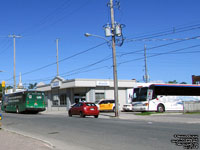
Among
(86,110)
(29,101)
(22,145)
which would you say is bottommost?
(22,145)

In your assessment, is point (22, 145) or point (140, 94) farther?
point (140, 94)

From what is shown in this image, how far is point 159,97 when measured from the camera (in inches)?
1236

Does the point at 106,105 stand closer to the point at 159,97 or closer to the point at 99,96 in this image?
the point at 159,97

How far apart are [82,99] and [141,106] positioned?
1771 cm

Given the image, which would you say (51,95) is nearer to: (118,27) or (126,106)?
(126,106)

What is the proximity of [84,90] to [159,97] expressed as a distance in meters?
18.5

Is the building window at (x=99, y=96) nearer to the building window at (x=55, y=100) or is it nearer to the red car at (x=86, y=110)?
the building window at (x=55, y=100)

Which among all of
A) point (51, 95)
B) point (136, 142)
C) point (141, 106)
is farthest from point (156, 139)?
point (51, 95)

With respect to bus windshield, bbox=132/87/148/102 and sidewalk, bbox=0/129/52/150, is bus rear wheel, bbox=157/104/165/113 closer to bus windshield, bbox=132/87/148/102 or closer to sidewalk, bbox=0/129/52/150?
bus windshield, bbox=132/87/148/102

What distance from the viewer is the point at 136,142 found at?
400 inches

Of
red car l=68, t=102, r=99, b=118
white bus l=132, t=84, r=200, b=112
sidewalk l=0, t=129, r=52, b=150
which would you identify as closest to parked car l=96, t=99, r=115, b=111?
white bus l=132, t=84, r=200, b=112

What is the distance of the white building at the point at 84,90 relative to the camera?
45.8 meters

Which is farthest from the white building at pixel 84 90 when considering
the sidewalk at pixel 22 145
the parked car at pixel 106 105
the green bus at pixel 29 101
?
the sidewalk at pixel 22 145

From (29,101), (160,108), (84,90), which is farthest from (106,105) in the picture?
(84,90)
